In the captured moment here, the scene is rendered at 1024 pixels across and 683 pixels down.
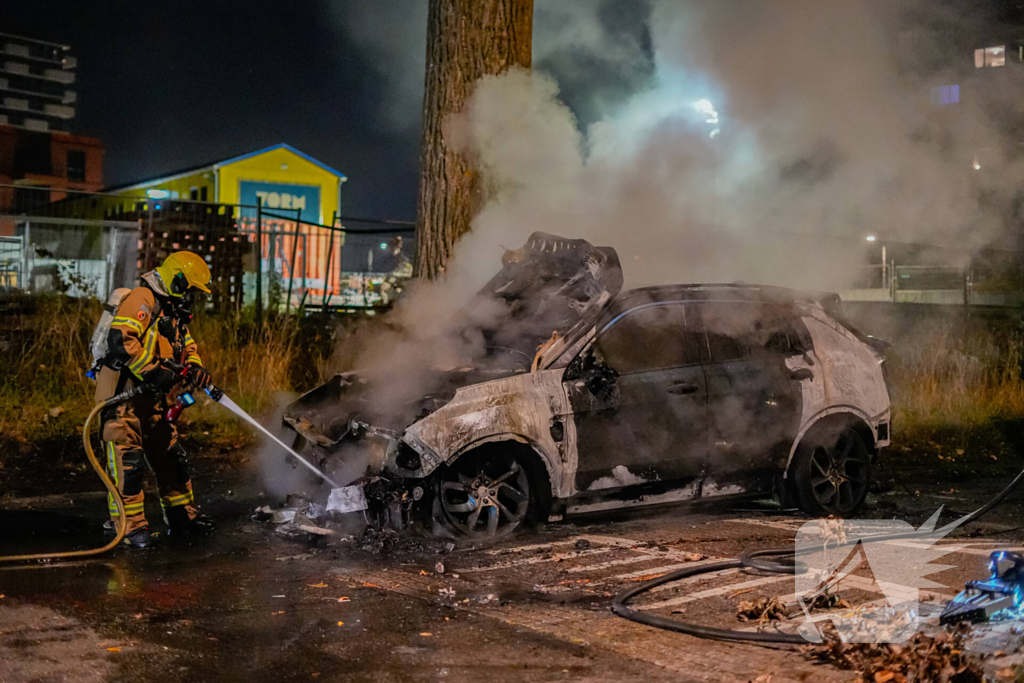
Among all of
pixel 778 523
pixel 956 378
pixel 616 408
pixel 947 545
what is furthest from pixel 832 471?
pixel 956 378

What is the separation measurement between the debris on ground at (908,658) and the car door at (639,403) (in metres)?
2.33

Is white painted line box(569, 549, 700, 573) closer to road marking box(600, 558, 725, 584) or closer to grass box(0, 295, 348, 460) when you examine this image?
road marking box(600, 558, 725, 584)

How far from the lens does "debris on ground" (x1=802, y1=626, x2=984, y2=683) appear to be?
3588mm

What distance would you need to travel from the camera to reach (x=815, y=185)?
956 centimetres

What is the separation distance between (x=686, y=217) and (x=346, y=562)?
4762mm

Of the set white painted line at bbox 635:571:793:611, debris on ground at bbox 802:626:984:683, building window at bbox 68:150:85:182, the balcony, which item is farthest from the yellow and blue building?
the balcony

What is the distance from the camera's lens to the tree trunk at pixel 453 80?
889 centimetres

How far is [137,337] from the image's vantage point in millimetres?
6312

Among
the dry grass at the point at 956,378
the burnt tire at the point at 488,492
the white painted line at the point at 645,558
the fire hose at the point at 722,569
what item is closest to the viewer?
the fire hose at the point at 722,569

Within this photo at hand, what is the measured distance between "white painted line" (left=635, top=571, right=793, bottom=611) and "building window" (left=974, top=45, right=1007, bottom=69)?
5310 millimetres

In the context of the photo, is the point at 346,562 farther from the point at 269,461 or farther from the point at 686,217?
the point at 686,217

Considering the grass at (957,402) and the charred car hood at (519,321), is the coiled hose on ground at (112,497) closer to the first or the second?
the charred car hood at (519,321)

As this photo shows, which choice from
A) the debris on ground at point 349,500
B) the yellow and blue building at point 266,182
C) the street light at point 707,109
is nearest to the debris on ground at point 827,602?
the debris on ground at point 349,500

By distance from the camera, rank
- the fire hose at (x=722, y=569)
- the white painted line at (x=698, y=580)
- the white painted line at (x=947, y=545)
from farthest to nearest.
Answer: the white painted line at (x=947, y=545)
the white painted line at (x=698, y=580)
the fire hose at (x=722, y=569)
